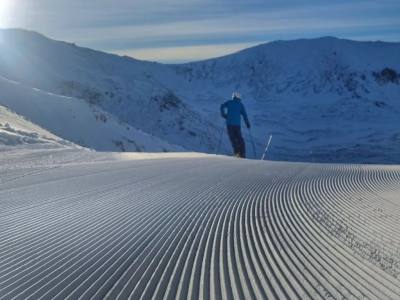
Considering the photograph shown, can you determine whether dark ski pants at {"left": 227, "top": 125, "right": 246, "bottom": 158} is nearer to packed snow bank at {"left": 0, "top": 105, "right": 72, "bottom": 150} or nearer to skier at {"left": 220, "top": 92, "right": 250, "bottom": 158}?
skier at {"left": 220, "top": 92, "right": 250, "bottom": 158}

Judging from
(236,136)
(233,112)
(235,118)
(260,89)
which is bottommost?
(260,89)

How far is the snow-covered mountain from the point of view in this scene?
4184 cm

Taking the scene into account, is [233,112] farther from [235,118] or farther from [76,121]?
[76,121]

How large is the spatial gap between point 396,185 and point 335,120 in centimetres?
4194

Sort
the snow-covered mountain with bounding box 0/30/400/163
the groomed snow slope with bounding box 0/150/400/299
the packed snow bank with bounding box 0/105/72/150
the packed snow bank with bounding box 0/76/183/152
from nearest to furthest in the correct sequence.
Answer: the groomed snow slope with bounding box 0/150/400/299 < the packed snow bank with bounding box 0/105/72/150 < the packed snow bank with bounding box 0/76/183/152 < the snow-covered mountain with bounding box 0/30/400/163

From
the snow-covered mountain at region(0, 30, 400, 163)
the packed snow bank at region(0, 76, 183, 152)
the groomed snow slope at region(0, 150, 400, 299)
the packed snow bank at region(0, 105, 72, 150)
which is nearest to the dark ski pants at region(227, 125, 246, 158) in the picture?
the packed snow bank at region(0, 105, 72, 150)

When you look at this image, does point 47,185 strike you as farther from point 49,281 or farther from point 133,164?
point 49,281

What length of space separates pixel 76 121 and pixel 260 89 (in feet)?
114

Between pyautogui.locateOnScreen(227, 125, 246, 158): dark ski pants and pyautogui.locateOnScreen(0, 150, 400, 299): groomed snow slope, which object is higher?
pyautogui.locateOnScreen(0, 150, 400, 299): groomed snow slope

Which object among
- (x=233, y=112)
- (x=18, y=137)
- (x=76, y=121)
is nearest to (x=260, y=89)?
(x=76, y=121)

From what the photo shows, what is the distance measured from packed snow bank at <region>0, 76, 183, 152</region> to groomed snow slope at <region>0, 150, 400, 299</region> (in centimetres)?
1502

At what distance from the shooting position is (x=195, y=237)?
637 centimetres

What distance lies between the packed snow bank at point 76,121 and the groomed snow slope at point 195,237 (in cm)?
1502

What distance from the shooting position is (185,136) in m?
40.4
